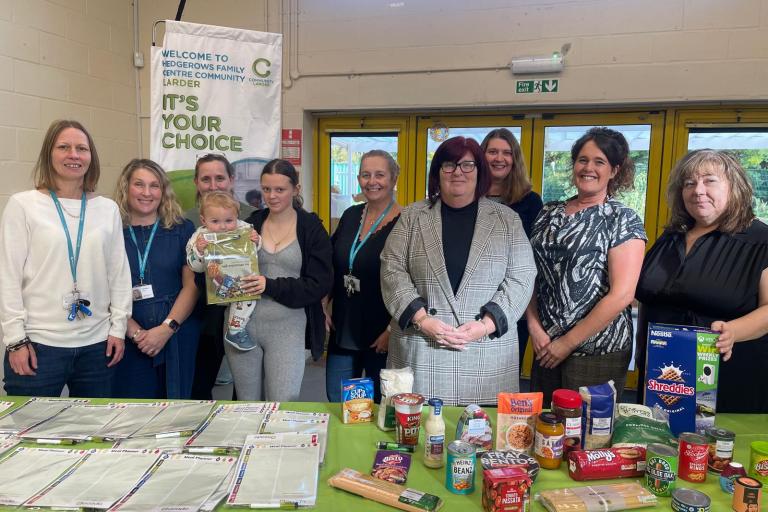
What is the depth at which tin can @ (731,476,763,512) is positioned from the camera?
1.06 meters

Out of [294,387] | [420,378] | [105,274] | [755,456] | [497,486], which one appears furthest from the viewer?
[294,387]

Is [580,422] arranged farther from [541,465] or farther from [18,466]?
[18,466]

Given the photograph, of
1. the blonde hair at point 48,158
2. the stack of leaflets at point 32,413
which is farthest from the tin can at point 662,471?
the blonde hair at point 48,158

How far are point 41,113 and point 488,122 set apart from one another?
323cm

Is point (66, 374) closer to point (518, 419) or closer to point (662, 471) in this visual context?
point (518, 419)

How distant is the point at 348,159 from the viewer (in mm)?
4367

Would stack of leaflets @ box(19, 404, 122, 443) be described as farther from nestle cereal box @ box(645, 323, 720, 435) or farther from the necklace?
nestle cereal box @ box(645, 323, 720, 435)

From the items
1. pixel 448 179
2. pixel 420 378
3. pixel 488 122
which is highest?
pixel 488 122

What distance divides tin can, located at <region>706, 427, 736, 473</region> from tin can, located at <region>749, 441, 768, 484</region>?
4cm

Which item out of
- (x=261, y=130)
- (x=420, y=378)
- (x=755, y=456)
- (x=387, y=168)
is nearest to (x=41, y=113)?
(x=261, y=130)

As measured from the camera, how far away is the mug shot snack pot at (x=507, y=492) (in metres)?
1.07

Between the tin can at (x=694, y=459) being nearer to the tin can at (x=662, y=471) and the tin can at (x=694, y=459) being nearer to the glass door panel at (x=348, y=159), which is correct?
the tin can at (x=662, y=471)

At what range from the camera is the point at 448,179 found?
1936 millimetres

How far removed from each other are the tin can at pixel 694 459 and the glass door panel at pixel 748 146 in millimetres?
3098
